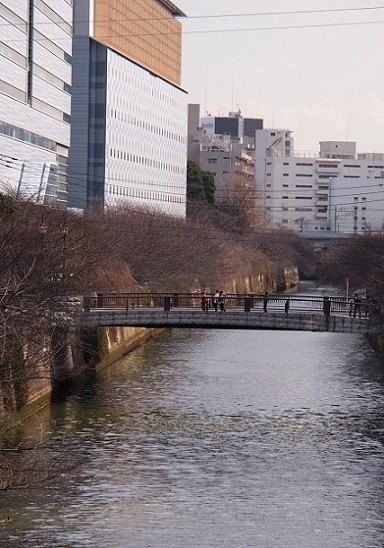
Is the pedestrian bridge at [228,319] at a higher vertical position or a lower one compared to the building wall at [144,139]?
lower

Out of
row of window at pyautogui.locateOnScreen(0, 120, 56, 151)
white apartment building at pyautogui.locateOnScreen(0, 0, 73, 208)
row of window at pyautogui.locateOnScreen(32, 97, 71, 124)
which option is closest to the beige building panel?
white apartment building at pyautogui.locateOnScreen(0, 0, 73, 208)

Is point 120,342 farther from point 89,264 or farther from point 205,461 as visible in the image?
point 205,461

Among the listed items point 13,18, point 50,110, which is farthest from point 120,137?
point 13,18

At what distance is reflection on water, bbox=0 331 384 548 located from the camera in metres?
26.8

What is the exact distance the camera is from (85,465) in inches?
1281

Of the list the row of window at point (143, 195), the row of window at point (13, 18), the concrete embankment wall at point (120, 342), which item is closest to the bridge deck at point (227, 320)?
the concrete embankment wall at point (120, 342)

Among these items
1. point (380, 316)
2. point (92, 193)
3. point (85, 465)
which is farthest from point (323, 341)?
point (92, 193)

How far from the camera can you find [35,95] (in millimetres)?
77188

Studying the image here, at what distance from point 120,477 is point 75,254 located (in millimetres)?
18290

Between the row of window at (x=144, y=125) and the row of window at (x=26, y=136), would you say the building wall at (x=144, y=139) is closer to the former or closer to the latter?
the row of window at (x=144, y=125)

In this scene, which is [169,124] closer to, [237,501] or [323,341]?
[323,341]

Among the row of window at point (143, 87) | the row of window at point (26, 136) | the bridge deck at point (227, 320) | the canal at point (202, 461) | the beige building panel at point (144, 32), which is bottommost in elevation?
the canal at point (202, 461)

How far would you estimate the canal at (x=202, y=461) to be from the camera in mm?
26734

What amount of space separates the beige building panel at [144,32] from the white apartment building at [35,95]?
93.4ft
